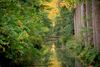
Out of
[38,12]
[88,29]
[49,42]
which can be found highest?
[38,12]

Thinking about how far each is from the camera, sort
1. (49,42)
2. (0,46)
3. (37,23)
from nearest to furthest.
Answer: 1. (0,46)
2. (37,23)
3. (49,42)

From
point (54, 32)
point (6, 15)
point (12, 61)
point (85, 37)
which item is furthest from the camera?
point (54, 32)

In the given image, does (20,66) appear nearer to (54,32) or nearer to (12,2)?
(12,2)

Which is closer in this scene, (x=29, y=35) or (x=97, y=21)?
(x=29, y=35)

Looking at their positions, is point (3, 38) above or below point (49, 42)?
above

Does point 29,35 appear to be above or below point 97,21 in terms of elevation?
below

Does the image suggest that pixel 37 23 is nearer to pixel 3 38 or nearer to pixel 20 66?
pixel 20 66

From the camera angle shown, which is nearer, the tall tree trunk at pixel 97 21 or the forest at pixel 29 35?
the forest at pixel 29 35

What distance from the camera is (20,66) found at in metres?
14.9

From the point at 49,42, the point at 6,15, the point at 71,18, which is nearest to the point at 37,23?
the point at 6,15

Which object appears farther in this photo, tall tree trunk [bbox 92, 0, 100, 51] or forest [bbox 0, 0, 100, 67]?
tall tree trunk [bbox 92, 0, 100, 51]

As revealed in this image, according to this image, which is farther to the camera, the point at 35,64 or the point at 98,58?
the point at 35,64

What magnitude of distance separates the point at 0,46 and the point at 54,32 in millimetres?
27258

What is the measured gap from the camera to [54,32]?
37.9 metres
